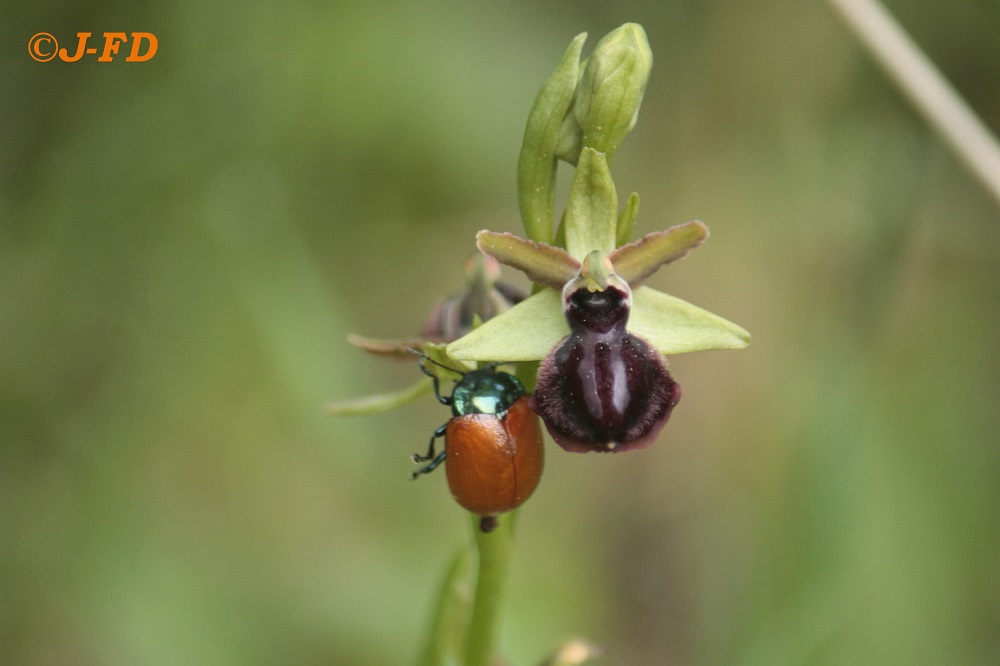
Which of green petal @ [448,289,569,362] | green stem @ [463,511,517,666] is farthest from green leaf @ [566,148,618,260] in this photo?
green stem @ [463,511,517,666]

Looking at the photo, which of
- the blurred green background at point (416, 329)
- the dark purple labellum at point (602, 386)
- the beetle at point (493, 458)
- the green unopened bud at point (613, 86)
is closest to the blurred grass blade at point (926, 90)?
the blurred green background at point (416, 329)

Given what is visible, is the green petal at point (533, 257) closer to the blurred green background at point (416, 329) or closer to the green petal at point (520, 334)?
the green petal at point (520, 334)

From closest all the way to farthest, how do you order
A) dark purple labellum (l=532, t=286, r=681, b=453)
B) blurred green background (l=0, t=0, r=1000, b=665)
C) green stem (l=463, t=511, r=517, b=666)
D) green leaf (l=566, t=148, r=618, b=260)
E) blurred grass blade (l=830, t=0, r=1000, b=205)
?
dark purple labellum (l=532, t=286, r=681, b=453) → green leaf (l=566, t=148, r=618, b=260) → green stem (l=463, t=511, r=517, b=666) → blurred grass blade (l=830, t=0, r=1000, b=205) → blurred green background (l=0, t=0, r=1000, b=665)

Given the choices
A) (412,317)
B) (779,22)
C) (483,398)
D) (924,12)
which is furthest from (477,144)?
(483,398)

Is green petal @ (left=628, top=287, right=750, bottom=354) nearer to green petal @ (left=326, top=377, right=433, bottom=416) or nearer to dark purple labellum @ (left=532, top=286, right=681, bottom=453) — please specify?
dark purple labellum @ (left=532, top=286, right=681, bottom=453)

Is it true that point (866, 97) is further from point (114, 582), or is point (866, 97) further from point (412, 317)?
point (114, 582)

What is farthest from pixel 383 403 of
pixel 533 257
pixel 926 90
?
pixel 926 90
